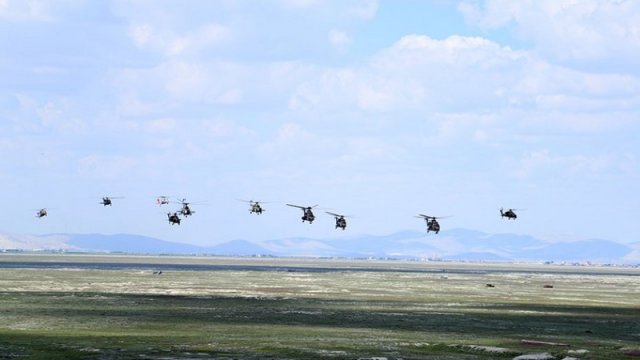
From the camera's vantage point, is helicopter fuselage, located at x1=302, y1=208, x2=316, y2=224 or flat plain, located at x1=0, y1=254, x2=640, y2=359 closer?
flat plain, located at x1=0, y1=254, x2=640, y2=359

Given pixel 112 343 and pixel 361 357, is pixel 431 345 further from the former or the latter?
pixel 112 343

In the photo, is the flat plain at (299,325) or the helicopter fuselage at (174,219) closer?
the flat plain at (299,325)

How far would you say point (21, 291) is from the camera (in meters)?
98.4

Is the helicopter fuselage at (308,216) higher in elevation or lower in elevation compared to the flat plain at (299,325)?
higher

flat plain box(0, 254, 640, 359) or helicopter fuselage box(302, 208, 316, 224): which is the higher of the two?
helicopter fuselage box(302, 208, 316, 224)

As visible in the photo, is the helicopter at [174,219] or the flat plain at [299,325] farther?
the helicopter at [174,219]

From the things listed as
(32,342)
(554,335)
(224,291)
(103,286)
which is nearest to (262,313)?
(554,335)

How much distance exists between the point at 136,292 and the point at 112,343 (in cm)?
5315

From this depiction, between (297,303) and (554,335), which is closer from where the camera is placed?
(554,335)

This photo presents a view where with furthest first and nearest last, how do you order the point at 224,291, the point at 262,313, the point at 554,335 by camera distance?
1. the point at 224,291
2. the point at 262,313
3. the point at 554,335

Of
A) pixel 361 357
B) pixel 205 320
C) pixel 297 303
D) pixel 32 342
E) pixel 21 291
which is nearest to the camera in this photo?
pixel 361 357

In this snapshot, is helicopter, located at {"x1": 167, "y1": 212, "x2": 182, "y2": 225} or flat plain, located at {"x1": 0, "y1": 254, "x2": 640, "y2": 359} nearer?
flat plain, located at {"x1": 0, "y1": 254, "x2": 640, "y2": 359}

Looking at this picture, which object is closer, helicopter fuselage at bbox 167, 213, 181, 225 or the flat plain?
the flat plain

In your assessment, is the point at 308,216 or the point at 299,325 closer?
the point at 299,325
